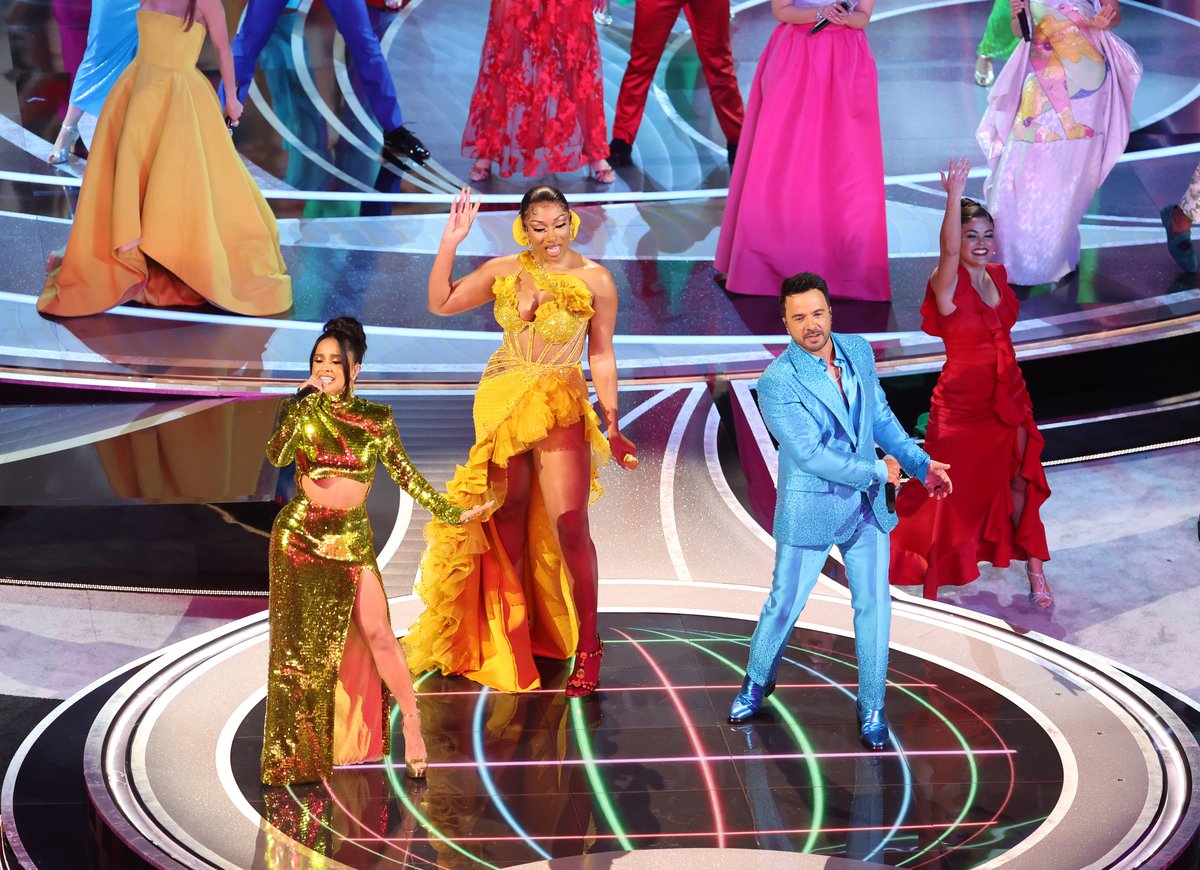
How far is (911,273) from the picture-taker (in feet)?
26.7

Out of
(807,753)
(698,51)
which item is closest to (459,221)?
(807,753)

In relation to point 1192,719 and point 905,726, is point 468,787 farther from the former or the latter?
point 1192,719

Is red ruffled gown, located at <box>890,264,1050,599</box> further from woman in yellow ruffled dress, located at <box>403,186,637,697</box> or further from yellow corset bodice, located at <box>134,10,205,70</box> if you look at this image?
yellow corset bodice, located at <box>134,10,205,70</box>

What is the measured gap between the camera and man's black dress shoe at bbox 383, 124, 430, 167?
377 inches

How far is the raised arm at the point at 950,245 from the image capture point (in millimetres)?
5188

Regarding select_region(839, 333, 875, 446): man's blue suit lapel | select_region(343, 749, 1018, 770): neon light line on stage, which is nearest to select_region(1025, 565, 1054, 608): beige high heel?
select_region(343, 749, 1018, 770): neon light line on stage

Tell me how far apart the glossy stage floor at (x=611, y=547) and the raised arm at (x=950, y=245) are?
957 mm

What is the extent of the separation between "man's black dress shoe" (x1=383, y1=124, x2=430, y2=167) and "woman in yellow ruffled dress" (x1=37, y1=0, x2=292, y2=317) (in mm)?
2054

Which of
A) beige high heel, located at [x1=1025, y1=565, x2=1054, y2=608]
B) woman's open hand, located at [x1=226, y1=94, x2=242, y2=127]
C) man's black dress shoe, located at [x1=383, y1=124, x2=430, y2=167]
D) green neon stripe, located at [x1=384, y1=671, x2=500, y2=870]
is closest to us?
green neon stripe, located at [x1=384, y1=671, x2=500, y2=870]

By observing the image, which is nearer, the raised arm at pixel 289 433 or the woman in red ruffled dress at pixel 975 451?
the raised arm at pixel 289 433

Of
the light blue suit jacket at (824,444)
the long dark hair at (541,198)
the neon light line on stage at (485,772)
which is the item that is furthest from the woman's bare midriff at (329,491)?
the light blue suit jacket at (824,444)

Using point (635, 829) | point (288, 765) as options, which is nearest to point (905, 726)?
point (635, 829)

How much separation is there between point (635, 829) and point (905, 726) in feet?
2.90

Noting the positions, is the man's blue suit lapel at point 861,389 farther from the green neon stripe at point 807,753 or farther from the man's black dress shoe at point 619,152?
the man's black dress shoe at point 619,152
